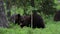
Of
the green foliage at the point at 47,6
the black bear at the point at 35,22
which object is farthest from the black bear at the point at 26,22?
the green foliage at the point at 47,6

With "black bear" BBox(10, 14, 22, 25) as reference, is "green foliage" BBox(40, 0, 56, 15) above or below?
above

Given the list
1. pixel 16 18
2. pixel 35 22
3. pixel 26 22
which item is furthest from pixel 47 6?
pixel 16 18

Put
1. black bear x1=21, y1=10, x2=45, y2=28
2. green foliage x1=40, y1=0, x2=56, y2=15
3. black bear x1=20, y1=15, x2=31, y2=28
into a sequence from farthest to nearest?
black bear x1=20, y1=15, x2=31, y2=28 → black bear x1=21, y1=10, x2=45, y2=28 → green foliage x1=40, y1=0, x2=56, y2=15

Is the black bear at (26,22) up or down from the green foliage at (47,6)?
down

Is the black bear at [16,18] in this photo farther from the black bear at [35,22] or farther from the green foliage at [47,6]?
the green foliage at [47,6]

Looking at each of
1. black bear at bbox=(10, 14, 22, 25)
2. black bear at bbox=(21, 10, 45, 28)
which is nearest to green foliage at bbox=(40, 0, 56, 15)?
black bear at bbox=(21, 10, 45, 28)

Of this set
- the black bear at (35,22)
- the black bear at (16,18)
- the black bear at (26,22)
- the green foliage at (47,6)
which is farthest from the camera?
the black bear at (16,18)

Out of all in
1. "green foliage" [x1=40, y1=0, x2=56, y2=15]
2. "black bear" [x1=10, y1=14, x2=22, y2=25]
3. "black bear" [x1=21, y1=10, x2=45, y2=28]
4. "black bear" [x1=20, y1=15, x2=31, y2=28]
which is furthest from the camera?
"black bear" [x1=10, y1=14, x2=22, y2=25]

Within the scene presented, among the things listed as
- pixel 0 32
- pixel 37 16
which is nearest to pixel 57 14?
pixel 37 16

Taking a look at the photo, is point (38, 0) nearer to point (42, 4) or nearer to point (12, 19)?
point (42, 4)

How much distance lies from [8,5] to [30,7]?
1.12 m

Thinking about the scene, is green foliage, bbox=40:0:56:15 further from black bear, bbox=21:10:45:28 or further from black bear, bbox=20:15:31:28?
black bear, bbox=20:15:31:28

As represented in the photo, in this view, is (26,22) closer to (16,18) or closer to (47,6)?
(16,18)

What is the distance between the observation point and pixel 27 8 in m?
8.59
